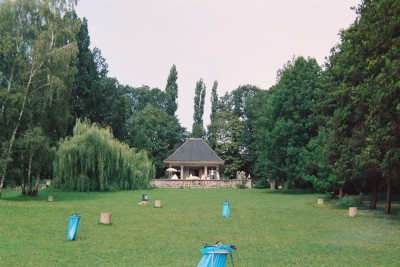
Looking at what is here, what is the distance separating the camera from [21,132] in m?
33.7

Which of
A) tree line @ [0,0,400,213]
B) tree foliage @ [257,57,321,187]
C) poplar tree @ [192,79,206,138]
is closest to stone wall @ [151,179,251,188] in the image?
tree line @ [0,0,400,213]

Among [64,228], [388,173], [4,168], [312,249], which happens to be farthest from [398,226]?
[4,168]

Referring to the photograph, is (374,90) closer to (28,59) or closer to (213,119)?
(28,59)

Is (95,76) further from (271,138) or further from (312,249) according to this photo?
(312,249)

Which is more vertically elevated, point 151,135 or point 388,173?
point 151,135

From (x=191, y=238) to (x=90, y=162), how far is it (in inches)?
1073

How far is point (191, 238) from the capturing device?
15367 millimetres

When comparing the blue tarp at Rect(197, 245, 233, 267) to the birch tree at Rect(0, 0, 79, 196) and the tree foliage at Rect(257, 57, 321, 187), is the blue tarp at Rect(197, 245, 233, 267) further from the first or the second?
the tree foliage at Rect(257, 57, 321, 187)

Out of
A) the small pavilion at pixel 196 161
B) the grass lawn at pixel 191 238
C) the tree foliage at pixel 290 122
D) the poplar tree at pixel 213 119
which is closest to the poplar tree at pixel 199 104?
the poplar tree at pixel 213 119

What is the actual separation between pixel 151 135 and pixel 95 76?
19.7 metres

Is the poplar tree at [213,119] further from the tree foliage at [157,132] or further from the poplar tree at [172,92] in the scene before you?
the poplar tree at [172,92]

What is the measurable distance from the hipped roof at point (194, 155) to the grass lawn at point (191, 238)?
4654 centimetres

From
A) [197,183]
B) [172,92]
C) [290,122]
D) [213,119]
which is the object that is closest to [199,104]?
[213,119]

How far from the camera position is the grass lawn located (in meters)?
11.7
